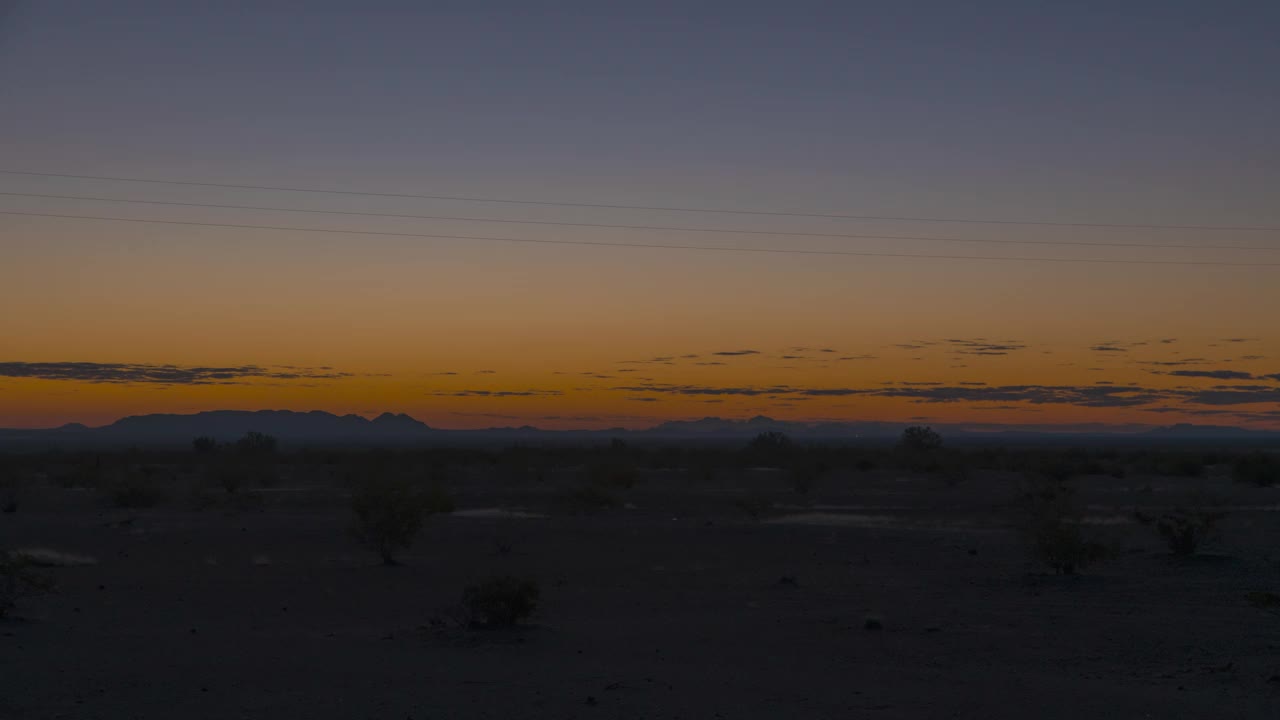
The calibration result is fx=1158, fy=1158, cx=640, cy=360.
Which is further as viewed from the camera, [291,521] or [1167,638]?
[291,521]

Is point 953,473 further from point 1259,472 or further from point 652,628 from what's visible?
point 652,628

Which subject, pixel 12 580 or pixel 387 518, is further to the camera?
pixel 387 518

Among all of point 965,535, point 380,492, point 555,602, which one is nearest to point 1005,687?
point 555,602

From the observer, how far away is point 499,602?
1800cm

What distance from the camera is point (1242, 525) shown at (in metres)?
35.4

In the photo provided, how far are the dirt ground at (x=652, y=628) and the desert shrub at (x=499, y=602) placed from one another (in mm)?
320

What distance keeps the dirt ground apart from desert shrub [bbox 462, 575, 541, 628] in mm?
320

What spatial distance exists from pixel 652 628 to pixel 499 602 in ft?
8.29

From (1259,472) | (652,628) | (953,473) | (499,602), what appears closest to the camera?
(499,602)

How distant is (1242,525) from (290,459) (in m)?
81.1

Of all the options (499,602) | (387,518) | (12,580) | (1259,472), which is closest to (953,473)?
(1259,472)

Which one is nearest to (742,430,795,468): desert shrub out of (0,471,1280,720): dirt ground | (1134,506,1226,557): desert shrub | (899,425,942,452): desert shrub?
(899,425,942,452): desert shrub

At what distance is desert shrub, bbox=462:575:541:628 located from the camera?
1805cm

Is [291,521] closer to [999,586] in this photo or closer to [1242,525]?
[999,586]
